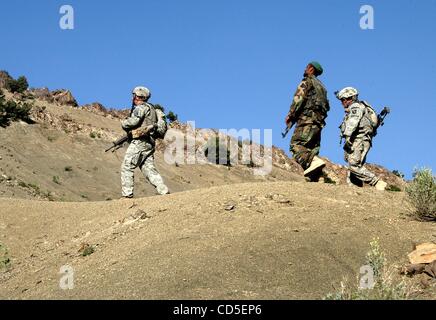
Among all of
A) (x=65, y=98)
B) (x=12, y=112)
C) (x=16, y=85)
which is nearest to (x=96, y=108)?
(x=65, y=98)

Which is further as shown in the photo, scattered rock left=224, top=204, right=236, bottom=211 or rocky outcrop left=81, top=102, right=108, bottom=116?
rocky outcrop left=81, top=102, right=108, bottom=116

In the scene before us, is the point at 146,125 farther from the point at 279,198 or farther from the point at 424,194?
the point at 424,194

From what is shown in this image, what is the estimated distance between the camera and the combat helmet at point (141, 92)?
13.6 m

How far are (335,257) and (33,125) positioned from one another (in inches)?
1313

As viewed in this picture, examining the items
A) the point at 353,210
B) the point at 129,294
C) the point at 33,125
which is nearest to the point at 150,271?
the point at 129,294

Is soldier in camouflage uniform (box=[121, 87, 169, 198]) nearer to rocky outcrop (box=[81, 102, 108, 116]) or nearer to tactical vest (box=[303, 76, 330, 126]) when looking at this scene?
tactical vest (box=[303, 76, 330, 126])

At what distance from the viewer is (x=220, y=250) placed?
8664 mm

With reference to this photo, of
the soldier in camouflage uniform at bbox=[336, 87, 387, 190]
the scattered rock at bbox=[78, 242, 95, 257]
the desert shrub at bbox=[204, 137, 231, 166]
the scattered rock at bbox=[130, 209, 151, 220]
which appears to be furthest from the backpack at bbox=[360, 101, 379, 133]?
the desert shrub at bbox=[204, 137, 231, 166]

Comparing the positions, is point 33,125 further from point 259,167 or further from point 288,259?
point 288,259

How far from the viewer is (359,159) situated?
41.0ft

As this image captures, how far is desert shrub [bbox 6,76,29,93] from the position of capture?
4747cm

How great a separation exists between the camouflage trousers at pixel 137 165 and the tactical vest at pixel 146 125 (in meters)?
0.15

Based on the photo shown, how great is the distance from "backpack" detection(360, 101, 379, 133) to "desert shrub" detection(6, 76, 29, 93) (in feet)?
126
